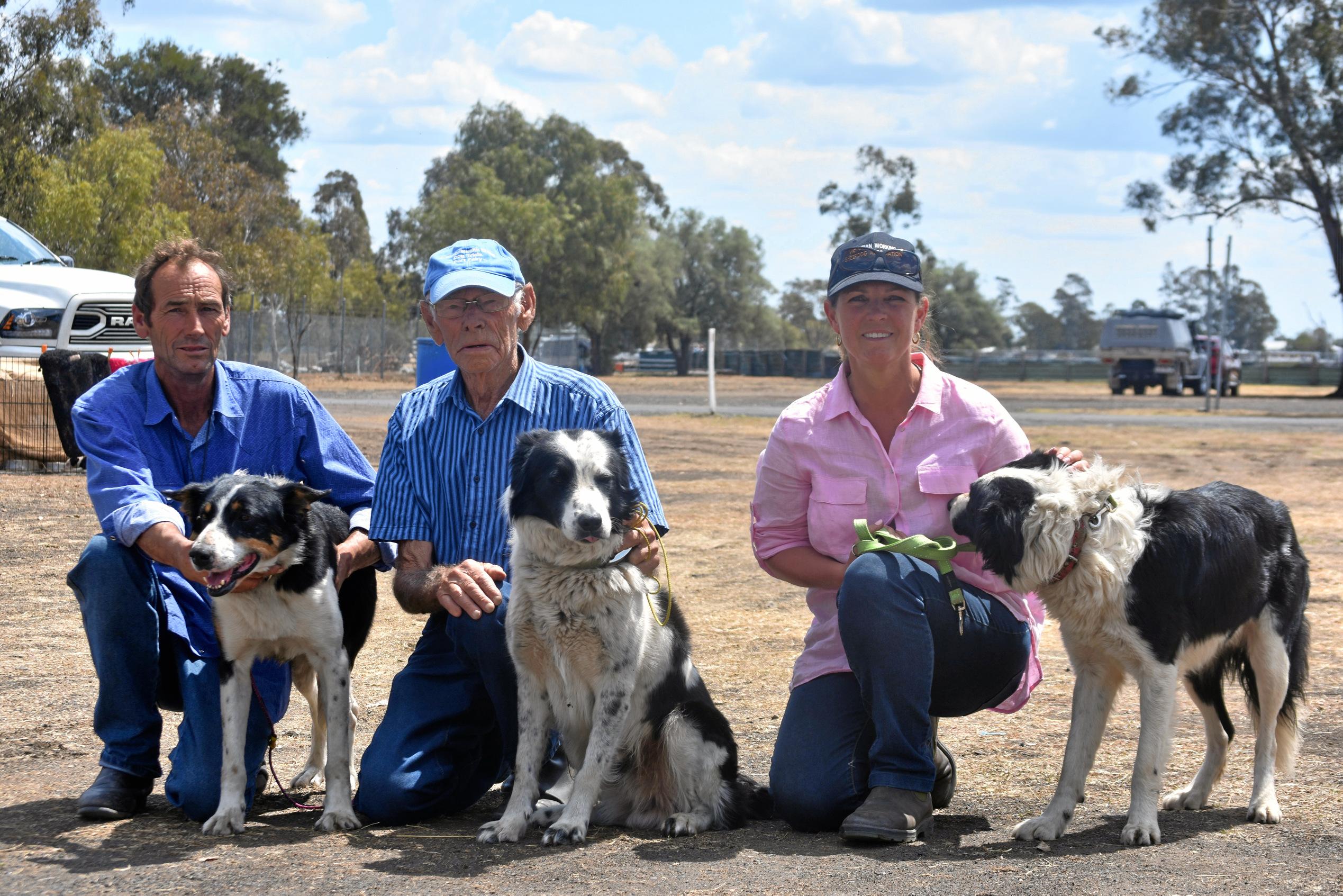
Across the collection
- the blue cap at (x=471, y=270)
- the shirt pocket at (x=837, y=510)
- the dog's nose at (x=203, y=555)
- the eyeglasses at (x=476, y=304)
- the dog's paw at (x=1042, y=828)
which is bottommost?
the dog's paw at (x=1042, y=828)

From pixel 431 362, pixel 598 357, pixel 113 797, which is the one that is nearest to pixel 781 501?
pixel 113 797

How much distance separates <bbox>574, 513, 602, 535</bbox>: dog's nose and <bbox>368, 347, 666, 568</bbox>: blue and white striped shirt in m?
0.59

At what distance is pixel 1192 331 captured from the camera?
44250mm

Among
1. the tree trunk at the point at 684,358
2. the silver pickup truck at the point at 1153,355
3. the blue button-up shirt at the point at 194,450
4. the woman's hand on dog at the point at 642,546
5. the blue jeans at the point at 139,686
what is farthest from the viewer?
the tree trunk at the point at 684,358

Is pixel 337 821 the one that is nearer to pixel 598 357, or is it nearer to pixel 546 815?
pixel 546 815

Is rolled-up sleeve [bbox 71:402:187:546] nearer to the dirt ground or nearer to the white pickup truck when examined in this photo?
the dirt ground

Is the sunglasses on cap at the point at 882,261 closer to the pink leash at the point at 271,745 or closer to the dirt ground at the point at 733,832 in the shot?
the dirt ground at the point at 733,832

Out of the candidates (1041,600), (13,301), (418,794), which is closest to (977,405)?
(1041,600)

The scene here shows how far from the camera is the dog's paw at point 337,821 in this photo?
4047 mm

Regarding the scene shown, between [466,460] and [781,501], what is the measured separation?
1103 millimetres

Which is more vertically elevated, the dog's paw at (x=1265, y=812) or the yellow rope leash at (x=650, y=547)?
the yellow rope leash at (x=650, y=547)

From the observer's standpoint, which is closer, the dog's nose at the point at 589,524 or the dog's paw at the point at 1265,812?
the dog's nose at the point at 589,524

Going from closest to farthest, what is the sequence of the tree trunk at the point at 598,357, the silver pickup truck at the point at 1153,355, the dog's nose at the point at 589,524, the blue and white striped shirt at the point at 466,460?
the dog's nose at the point at 589,524 < the blue and white striped shirt at the point at 466,460 < the silver pickup truck at the point at 1153,355 < the tree trunk at the point at 598,357

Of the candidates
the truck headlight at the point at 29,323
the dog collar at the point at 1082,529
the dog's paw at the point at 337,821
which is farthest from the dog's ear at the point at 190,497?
the truck headlight at the point at 29,323
